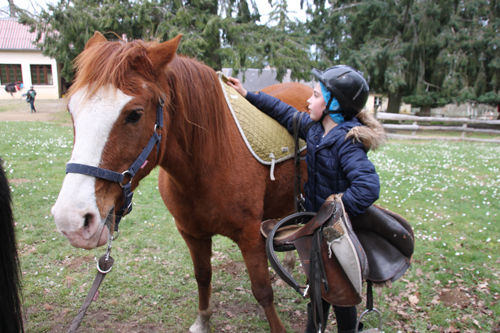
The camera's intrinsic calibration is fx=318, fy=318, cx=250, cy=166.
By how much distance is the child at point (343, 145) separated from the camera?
189 centimetres

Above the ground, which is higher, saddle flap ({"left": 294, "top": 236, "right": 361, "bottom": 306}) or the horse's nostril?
the horse's nostril

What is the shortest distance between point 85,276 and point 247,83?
537 inches

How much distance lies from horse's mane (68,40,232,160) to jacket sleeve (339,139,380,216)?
0.81m

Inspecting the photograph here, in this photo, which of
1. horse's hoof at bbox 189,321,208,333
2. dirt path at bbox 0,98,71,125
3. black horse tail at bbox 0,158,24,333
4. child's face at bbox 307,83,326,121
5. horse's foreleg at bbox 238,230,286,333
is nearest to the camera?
black horse tail at bbox 0,158,24,333

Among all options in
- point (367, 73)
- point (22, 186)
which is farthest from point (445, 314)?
point (367, 73)

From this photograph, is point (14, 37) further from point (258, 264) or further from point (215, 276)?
point (258, 264)

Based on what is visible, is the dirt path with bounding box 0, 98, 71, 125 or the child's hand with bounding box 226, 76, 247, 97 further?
the dirt path with bounding box 0, 98, 71, 125

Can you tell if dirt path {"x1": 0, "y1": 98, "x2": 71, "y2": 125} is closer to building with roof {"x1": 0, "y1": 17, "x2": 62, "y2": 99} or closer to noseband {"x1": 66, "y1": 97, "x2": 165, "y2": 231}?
building with roof {"x1": 0, "y1": 17, "x2": 62, "y2": 99}

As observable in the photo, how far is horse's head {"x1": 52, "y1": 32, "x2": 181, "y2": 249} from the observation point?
1399 millimetres

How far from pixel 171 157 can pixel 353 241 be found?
120 centimetres

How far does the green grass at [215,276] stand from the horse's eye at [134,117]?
223cm

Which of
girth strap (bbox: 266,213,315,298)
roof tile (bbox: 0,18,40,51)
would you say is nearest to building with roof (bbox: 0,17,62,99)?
roof tile (bbox: 0,18,40,51)

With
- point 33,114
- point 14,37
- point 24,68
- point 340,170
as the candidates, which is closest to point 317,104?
point 340,170

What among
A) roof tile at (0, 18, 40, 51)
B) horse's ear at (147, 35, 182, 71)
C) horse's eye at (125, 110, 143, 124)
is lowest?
horse's eye at (125, 110, 143, 124)
